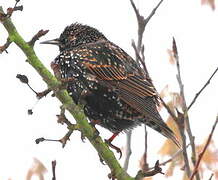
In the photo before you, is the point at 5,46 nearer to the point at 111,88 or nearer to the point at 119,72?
the point at 111,88

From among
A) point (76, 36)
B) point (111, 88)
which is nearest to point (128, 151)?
point (111, 88)

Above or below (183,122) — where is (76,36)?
above

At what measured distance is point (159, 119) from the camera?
475 centimetres

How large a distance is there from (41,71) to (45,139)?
42cm

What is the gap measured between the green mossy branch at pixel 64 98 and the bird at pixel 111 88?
1040mm

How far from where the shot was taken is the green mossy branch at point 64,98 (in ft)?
10.4

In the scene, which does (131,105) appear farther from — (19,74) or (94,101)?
(19,74)

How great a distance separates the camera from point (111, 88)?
500 cm

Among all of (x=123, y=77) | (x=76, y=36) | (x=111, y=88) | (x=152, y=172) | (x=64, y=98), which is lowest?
(x=152, y=172)

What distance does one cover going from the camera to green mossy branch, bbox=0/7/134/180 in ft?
10.4

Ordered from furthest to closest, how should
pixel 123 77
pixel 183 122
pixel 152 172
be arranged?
pixel 123 77 → pixel 152 172 → pixel 183 122

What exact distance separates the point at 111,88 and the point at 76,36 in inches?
53.9

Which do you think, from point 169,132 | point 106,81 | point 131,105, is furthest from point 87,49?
point 169,132

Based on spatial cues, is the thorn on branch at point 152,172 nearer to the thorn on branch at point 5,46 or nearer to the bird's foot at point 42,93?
the bird's foot at point 42,93
